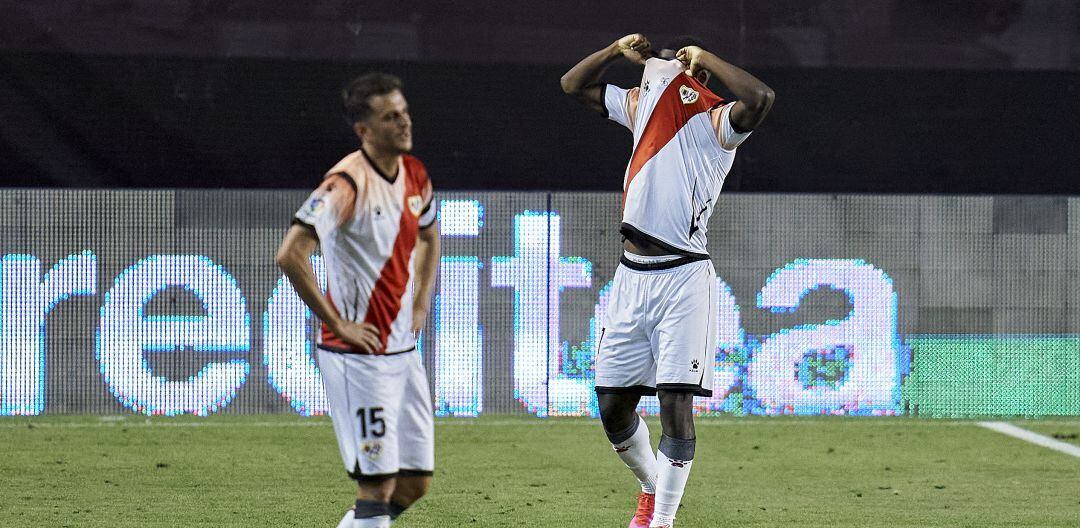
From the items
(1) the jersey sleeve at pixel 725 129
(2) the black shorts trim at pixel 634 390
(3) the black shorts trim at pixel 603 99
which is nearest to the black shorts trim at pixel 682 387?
(2) the black shorts trim at pixel 634 390

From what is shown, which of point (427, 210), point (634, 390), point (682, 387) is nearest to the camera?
point (427, 210)

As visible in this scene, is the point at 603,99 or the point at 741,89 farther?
the point at 603,99

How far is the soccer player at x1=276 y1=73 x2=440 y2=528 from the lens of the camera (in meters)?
4.24

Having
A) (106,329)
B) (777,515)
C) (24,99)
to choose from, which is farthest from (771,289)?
(24,99)

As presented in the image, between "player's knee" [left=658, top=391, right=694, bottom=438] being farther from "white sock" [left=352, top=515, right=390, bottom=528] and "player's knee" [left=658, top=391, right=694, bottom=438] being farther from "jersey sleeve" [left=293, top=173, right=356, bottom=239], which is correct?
"jersey sleeve" [left=293, top=173, right=356, bottom=239]

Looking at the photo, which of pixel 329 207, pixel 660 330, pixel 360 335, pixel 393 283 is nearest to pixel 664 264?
pixel 660 330

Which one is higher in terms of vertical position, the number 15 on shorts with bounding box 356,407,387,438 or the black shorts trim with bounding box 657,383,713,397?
the black shorts trim with bounding box 657,383,713,397

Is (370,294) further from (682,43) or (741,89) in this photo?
(682,43)

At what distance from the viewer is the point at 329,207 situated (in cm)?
420

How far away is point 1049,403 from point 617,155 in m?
Result: 3.79

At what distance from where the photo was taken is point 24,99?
31.4 feet

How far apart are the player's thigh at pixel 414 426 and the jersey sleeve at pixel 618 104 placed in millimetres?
2125

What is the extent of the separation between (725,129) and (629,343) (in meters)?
0.98

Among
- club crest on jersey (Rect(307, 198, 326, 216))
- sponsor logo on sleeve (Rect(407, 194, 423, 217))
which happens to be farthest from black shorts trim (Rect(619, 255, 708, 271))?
club crest on jersey (Rect(307, 198, 326, 216))
